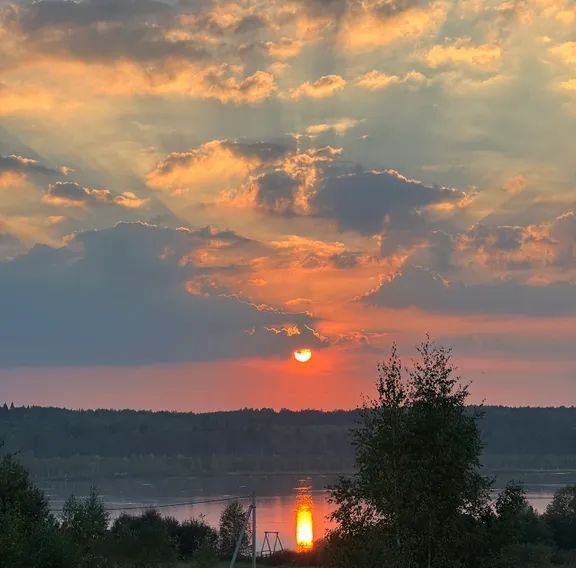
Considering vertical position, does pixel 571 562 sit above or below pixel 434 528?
below

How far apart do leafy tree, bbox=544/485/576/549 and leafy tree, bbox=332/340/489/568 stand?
78526 mm

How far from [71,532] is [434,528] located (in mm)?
43468

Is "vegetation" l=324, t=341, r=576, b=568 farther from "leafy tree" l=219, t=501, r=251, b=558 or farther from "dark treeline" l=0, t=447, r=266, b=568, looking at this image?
"leafy tree" l=219, t=501, r=251, b=558

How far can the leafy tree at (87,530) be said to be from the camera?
71438 mm

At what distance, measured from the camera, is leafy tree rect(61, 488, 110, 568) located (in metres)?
71.4

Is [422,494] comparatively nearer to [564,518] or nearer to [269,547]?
[269,547]

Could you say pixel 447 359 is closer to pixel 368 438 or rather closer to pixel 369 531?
pixel 368 438

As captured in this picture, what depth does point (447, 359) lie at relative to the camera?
132 ft

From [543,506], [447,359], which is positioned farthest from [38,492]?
[543,506]

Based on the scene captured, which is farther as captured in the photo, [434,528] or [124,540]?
[124,540]

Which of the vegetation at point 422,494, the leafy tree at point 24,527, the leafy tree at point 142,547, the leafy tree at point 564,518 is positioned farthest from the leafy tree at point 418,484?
the leafy tree at point 564,518

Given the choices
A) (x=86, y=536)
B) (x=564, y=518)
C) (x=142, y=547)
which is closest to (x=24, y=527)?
(x=86, y=536)

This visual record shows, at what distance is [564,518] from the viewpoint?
114 meters

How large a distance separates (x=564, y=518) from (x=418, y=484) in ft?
280
